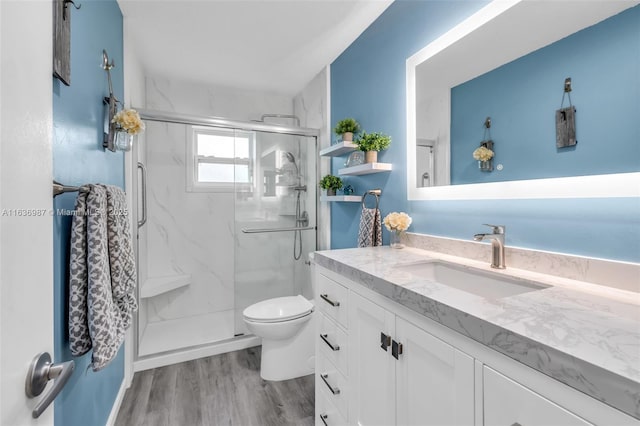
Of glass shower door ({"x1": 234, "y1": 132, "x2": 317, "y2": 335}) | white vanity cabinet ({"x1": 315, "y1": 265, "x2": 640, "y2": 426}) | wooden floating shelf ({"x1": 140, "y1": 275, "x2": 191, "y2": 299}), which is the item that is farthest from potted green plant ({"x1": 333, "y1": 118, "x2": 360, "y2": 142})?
wooden floating shelf ({"x1": 140, "y1": 275, "x2": 191, "y2": 299})

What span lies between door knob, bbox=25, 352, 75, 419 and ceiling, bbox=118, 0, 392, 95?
2.05m

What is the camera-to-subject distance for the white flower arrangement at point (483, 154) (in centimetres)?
127

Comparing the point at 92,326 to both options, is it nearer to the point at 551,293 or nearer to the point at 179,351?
the point at 551,293

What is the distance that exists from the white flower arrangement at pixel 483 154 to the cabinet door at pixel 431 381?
2.70ft

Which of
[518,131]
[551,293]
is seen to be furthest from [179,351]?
[518,131]

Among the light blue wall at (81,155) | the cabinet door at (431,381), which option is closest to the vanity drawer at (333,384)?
the cabinet door at (431,381)

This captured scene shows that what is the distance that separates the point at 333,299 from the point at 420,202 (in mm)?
731

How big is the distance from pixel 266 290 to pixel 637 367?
2525mm

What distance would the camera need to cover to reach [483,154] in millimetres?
1300

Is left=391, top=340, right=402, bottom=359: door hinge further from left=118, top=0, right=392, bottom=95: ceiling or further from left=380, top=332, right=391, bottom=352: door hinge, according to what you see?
left=118, top=0, right=392, bottom=95: ceiling

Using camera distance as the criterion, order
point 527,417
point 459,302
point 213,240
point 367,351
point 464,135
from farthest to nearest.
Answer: point 213,240 → point 464,135 → point 367,351 → point 459,302 → point 527,417

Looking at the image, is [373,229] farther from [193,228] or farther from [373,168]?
[193,228]

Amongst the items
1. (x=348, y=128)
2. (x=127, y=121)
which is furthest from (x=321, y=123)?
(x=127, y=121)

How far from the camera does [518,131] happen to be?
3.81 feet
